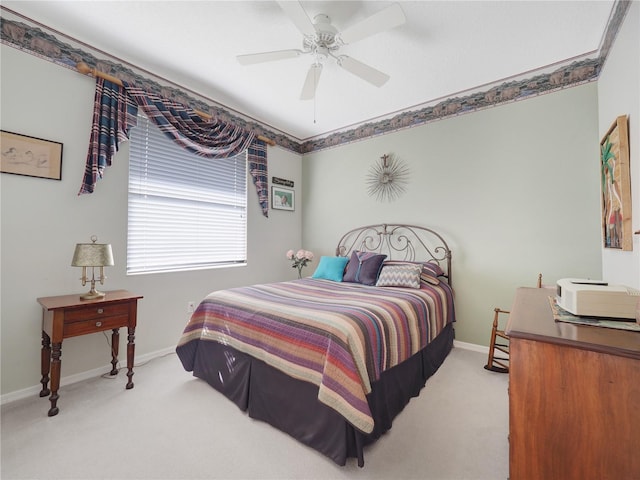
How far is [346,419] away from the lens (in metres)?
1.47

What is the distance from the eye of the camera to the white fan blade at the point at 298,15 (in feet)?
5.51

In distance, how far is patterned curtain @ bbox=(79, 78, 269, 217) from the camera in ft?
→ 8.08

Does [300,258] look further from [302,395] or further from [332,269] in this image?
[302,395]

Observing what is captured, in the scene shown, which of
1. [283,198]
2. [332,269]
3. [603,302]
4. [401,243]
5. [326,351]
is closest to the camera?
[603,302]

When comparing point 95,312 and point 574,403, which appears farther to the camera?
point 95,312

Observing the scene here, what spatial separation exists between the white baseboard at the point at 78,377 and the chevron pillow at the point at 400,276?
236cm

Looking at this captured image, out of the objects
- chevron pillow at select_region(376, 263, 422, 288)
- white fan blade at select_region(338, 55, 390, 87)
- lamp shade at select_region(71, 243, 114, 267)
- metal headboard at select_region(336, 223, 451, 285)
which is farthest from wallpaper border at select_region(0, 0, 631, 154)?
chevron pillow at select_region(376, 263, 422, 288)

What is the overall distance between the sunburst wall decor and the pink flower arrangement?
1.22 m

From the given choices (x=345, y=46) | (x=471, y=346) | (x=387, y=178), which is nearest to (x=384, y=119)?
(x=387, y=178)

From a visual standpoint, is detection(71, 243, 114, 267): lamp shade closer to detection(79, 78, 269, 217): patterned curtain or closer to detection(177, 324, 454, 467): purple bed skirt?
detection(79, 78, 269, 217): patterned curtain

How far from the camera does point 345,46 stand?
96.0 inches

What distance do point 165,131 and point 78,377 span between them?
7.73 ft

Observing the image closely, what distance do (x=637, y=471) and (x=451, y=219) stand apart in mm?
2674

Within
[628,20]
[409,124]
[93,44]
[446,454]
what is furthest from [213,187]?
[628,20]
